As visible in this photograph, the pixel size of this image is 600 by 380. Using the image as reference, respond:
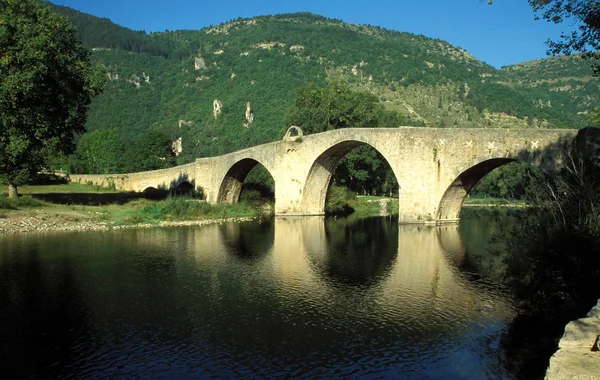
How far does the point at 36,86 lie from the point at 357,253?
16660 mm

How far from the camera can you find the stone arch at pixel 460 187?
23.0 metres

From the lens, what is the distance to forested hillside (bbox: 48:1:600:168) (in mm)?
75562

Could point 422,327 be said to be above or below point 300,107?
below

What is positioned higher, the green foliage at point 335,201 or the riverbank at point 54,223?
the green foliage at point 335,201

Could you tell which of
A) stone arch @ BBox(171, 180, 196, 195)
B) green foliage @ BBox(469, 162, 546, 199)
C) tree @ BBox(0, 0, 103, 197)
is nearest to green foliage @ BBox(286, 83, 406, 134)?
stone arch @ BBox(171, 180, 196, 195)

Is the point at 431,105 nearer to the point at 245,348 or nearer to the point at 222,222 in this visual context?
the point at 222,222

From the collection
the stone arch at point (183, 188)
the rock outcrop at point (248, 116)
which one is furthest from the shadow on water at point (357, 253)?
the rock outcrop at point (248, 116)

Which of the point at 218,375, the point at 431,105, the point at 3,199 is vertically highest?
the point at 431,105

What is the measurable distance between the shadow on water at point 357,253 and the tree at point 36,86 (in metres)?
14.1

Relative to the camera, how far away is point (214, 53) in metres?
114

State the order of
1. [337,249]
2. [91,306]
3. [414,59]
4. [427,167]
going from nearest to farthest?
1. [91,306]
2. [337,249]
3. [427,167]
4. [414,59]

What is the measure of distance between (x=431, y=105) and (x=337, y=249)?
2511 inches

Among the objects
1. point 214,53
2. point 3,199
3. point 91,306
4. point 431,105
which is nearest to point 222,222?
point 3,199

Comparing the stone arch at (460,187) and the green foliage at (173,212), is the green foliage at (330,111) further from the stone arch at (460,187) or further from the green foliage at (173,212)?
the stone arch at (460,187)
